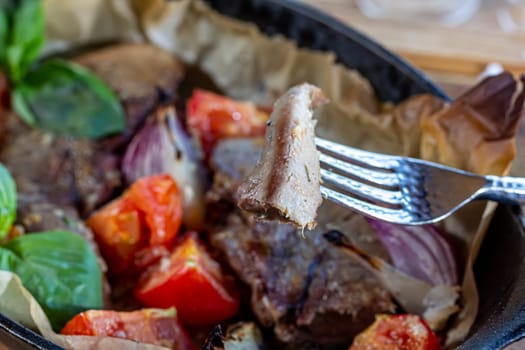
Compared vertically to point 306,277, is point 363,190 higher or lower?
higher

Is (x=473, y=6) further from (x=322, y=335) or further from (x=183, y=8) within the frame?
(x=322, y=335)

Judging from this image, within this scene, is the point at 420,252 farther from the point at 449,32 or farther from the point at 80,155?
the point at 449,32

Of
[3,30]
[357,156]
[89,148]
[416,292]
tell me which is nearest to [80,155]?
[89,148]

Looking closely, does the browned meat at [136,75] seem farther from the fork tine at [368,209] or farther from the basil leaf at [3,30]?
the fork tine at [368,209]

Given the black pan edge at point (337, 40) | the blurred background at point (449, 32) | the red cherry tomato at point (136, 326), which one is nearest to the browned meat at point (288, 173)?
the red cherry tomato at point (136, 326)

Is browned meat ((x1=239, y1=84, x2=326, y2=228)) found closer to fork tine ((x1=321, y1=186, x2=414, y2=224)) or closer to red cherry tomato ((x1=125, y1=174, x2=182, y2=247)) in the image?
fork tine ((x1=321, y1=186, x2=414, y2=224))

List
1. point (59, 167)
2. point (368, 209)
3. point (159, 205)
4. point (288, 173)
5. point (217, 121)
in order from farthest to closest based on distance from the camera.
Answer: point (217, 121) < point (59, 167) < point (159, 205) < point (368, 209) < point (288, 173)
